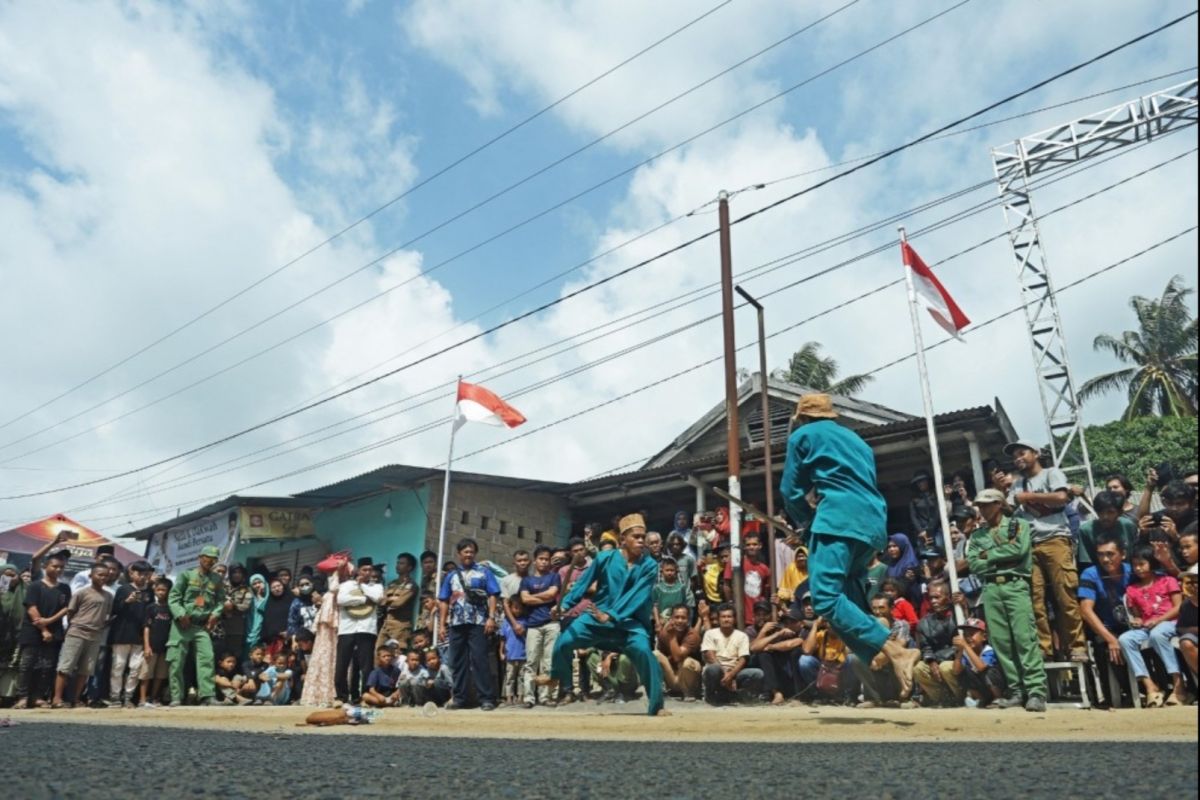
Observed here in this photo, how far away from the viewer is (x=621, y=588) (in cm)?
613

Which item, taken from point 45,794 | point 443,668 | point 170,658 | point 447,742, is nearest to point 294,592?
point 170,658

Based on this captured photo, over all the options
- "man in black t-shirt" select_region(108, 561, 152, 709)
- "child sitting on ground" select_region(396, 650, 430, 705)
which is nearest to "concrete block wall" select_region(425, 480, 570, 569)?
"child sitting on ground" select_region(396, 650, 430, 705)

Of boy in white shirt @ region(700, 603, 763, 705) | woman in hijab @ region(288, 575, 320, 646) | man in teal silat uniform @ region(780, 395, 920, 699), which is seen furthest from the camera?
woman in hijab @ region(288, 575, 320, 646)

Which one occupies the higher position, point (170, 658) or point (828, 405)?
point (828, 405)

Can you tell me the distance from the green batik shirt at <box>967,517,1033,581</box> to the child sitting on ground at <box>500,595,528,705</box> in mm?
5510

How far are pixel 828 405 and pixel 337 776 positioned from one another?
125 inches

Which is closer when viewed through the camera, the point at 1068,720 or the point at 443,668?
the point at 1068,720

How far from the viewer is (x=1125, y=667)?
4.16 metres

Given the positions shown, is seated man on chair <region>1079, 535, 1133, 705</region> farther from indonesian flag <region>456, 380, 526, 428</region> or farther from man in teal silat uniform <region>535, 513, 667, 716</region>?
indonesian flag <region>456, 380, 526, 428</region>

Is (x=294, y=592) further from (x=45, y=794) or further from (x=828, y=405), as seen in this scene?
(x=45, y=794)

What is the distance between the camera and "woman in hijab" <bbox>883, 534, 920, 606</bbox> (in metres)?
9.15

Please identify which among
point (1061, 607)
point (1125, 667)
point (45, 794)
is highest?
point (1061, 607)

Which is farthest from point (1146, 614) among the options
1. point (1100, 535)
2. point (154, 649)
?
point (154, 649)

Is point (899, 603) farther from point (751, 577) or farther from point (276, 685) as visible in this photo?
point (276, 685)
